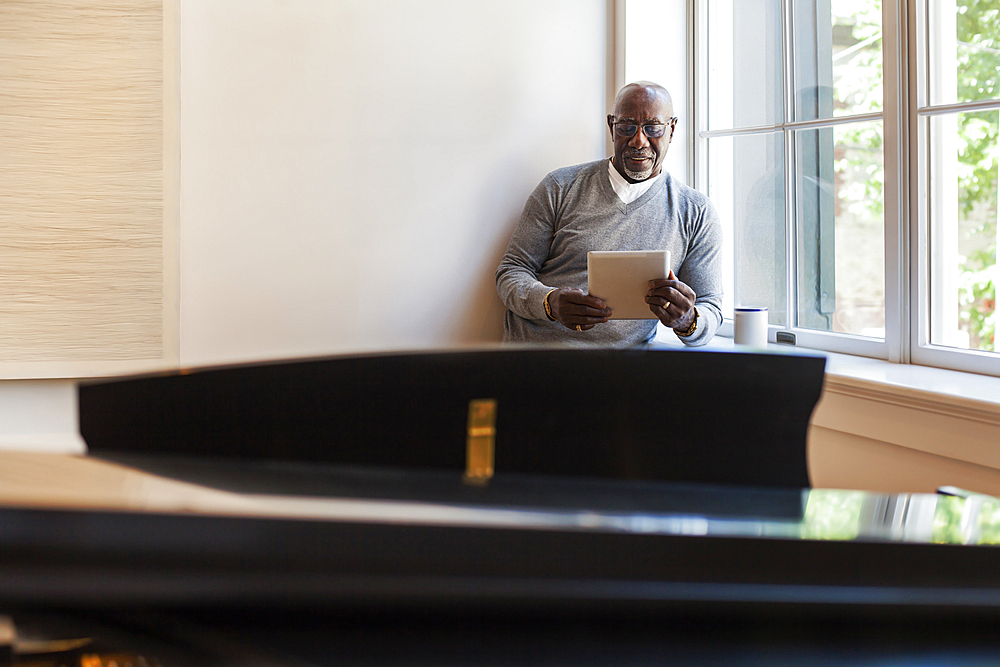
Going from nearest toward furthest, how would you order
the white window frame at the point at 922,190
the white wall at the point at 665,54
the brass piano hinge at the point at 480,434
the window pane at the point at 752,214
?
the brass piano hinge at the point at 480,434
the white window frame at the point at 922,190
the window pane at the point at 752,214
the white wall at the point at 665,54

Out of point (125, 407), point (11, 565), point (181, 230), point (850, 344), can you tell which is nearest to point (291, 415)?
point (125, 407)

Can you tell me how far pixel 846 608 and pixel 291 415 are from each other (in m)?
0.80

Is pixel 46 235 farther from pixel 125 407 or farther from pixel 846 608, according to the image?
pixel 846 608

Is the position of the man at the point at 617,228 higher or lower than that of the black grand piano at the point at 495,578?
higher

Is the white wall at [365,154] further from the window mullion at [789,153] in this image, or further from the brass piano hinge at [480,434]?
the brass piano hinge at [480,434]

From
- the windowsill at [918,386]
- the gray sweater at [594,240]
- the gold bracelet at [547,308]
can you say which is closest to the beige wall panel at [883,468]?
the windowsill at [918,386]

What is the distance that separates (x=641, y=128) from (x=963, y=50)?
887 millimetres

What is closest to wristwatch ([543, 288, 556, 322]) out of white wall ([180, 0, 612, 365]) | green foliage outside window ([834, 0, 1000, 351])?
white wall ([180, 0, 612, 365])

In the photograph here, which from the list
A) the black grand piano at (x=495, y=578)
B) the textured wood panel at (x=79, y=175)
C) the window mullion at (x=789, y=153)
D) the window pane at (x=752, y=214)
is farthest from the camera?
the window pane at (x=752, y=214)

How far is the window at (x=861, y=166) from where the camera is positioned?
1.92 m

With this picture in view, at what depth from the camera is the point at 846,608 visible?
531 mm

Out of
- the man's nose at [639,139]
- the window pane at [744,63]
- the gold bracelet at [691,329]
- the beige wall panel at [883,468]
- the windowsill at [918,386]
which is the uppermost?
the window pane at [744,63]

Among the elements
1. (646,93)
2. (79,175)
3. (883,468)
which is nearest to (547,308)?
(646,93)

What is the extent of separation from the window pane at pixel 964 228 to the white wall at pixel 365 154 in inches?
47.5
